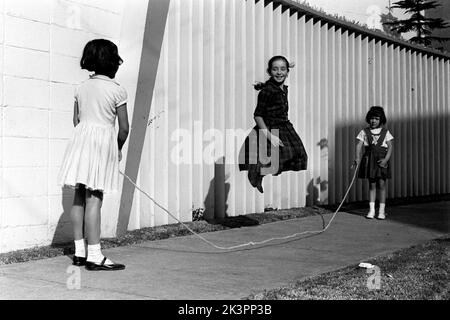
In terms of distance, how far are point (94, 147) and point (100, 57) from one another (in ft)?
2.18

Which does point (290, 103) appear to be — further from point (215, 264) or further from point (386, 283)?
point (386, 283)

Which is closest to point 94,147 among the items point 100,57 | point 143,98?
point 100,57

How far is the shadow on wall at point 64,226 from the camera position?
17.8ft

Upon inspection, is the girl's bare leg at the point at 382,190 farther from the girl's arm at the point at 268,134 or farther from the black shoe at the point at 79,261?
the black shoe at the point at 79,261

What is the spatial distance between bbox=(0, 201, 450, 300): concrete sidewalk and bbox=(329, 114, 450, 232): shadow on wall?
2112 mm

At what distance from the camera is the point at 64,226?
5488 mm

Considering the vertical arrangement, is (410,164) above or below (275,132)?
below

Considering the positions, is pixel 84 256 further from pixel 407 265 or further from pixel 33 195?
pixel 407 265

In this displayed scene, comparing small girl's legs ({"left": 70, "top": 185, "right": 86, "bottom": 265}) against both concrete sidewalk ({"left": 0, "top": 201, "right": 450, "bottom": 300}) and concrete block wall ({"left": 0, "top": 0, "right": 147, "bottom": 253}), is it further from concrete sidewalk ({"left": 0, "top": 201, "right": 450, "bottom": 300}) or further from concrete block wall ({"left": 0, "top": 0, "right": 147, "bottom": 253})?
concrete block wall ({"left": 0, "top": 0, "right": 147, "bottom": 253})

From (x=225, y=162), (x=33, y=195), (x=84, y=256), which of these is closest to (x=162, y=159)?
(x=225, y=162)

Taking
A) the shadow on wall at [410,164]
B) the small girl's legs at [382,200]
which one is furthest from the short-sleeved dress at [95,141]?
the shadow on wall at [410,164]

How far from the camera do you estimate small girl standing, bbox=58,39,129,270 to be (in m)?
4.43

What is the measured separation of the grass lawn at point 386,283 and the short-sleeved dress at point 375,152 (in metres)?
3.40

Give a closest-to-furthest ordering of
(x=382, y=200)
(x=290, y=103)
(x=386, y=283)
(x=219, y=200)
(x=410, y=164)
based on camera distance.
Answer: (x=386, y=283) → (x=219, y=200) → (x=382, y=200) → (x=290, y=103) → (x=410, y=164)
